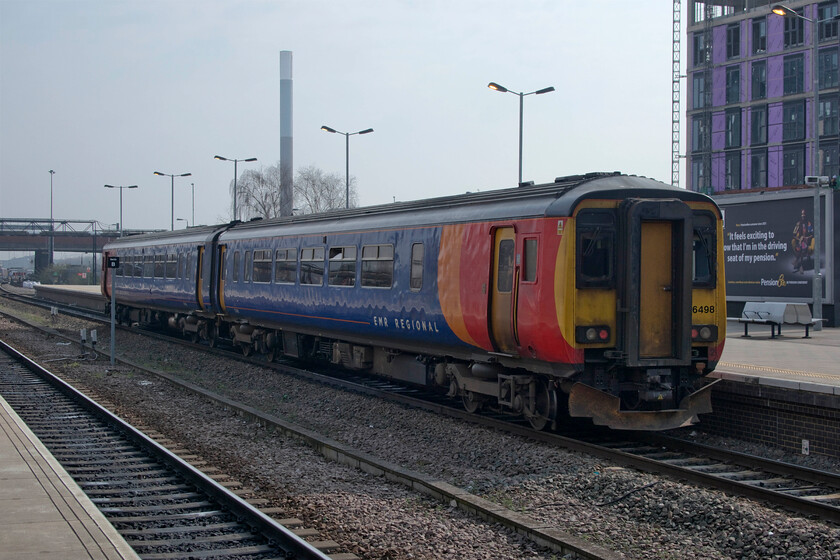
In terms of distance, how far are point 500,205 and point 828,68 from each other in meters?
55.5

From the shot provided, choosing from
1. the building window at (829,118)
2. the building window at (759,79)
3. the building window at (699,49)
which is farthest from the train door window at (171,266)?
the building window at (699,49)

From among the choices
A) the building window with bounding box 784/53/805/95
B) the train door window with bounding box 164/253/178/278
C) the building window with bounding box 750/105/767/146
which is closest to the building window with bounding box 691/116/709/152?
the building window with bounding box 750/105/767/146

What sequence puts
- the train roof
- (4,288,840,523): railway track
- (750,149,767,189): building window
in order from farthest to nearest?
(750,149,767,189): building window
the train roof
(4,288,840,523): railway track

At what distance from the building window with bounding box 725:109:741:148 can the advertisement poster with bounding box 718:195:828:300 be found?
41366 mm

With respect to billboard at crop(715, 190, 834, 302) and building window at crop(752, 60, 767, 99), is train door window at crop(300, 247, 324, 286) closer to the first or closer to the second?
billboard at crop(715, 190, 834, 302)

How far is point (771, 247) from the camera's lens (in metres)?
26.3

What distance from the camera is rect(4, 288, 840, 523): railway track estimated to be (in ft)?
28.9

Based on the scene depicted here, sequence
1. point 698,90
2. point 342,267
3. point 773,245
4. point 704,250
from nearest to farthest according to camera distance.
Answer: point 704,250 < point 342,267 < point 773,245 < point 698,90

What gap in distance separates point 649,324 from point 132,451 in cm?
689

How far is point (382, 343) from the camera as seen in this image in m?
16.0

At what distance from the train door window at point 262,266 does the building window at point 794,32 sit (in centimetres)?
5197

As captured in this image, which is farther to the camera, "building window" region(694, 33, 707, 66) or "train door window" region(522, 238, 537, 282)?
"building window" region(694, 33, 707, 66)

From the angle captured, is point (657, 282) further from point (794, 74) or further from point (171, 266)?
point (794, 74)

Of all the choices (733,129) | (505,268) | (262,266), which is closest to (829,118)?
(733,129)
